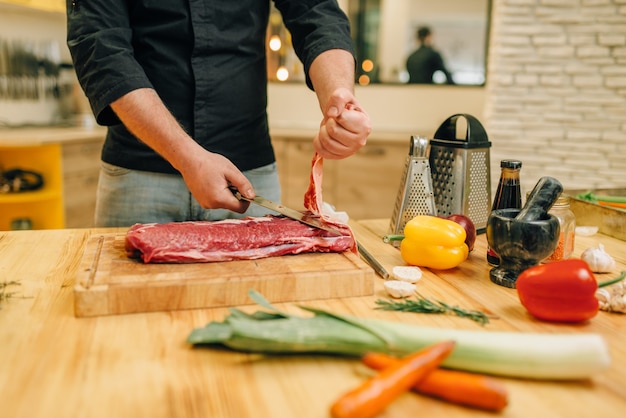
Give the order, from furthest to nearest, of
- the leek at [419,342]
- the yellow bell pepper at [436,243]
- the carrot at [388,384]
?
1. the yellow bell pepper at [436,243]
2. the leek at [419,342]
3. the carrot at [388,384]

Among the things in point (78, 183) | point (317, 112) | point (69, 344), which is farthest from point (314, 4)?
point (317, 112)

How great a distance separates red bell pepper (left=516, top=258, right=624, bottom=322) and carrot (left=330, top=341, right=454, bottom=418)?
317mm

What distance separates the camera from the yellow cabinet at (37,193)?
365 cm

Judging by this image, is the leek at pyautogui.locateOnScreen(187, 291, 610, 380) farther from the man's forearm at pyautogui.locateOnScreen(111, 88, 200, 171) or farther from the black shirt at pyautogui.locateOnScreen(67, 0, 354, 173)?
the black shirt at pyautogui.locateOnScreen(67, 0, 354, 173)

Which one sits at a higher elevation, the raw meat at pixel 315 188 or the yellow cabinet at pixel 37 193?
the raw meat at pixel 315 188

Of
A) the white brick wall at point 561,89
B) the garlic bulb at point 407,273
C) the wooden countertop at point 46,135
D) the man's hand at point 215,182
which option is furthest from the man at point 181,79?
the white brick wall at point 561,89

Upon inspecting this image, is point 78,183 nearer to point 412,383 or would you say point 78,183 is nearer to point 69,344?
point 69,344

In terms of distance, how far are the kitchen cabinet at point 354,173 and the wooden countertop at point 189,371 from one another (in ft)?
10.6

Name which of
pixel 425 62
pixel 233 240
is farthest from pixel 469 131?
pixel 425 62

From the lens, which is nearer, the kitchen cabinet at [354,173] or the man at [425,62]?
the kitchen cabinet at [354,173]

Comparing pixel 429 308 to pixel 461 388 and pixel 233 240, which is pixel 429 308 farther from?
pixel 233 240

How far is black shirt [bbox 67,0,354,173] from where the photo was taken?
1676 mm

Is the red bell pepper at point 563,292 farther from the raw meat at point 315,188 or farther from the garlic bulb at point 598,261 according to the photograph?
the raw meat at point 315,188

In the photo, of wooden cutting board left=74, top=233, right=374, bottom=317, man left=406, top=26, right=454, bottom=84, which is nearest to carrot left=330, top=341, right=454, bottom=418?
wooden cutting board left=74, top=233, right=374, bottom=317
